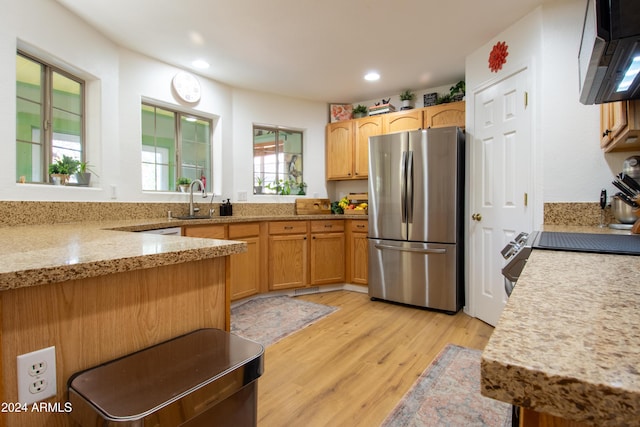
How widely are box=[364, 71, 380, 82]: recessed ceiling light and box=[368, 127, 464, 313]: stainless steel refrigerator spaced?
2.34ft

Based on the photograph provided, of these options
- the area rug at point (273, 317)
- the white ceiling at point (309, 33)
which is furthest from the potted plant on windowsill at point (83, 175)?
the area rug at point (273, 317)

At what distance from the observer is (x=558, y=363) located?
293mm

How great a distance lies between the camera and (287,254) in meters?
3.61

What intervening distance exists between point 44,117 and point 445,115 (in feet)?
11.6

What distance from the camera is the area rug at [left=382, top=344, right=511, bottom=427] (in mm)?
→ 1516

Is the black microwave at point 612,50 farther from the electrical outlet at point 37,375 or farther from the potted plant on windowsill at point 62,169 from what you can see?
the potted plant on windowsill at point 62,169

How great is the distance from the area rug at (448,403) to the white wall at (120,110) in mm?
2584

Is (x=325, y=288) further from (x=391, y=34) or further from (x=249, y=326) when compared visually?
(x=391, y=34)

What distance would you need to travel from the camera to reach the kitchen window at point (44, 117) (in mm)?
2180

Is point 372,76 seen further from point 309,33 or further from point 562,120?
point 562,120

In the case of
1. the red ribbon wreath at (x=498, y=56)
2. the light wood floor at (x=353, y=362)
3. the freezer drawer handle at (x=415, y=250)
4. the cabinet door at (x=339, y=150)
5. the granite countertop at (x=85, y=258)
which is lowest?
the light wood floor at (x=353, y=362)

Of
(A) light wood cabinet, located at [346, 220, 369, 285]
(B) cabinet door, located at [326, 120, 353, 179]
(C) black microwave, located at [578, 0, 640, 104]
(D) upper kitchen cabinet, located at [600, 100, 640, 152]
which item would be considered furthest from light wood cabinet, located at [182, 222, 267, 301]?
(D) upper kitchen cabinet, located at [600, 100, 640, 152]

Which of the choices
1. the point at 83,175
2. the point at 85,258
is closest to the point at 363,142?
Answer: the point at 83,175

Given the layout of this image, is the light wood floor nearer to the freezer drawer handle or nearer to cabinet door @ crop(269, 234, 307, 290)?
the freezer drawer handle
